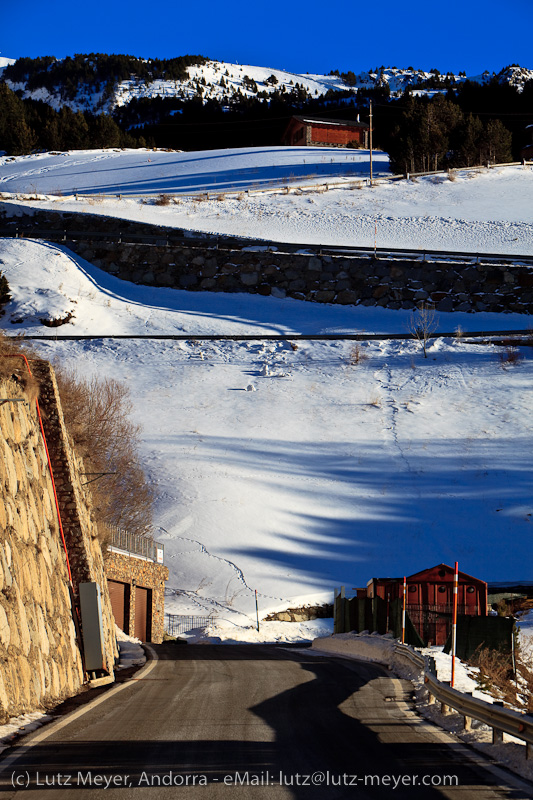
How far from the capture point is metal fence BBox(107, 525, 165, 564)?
21.5m

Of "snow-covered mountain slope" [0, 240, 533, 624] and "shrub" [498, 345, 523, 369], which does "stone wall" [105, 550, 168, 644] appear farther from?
"shrub" [498, 345, 523, 369]

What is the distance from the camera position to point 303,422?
27609 millimetres

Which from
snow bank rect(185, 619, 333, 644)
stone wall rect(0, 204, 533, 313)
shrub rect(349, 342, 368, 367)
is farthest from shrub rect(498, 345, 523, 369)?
snow bank rect(185, 619, 333, 644)

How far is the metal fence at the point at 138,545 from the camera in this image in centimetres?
2155

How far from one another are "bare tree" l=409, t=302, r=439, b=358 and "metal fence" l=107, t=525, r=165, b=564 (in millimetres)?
14741

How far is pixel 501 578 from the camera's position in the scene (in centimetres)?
2094

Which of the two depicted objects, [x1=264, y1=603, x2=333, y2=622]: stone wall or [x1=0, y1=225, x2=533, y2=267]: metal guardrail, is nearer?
[x1=264, y1=603, x2=333, y2=622]: stone wall

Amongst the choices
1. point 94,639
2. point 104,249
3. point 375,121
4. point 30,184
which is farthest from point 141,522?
point 375,121

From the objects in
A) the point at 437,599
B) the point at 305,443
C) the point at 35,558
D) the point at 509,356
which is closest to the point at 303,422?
the point at 305,443

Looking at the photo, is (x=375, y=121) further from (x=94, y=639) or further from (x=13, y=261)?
(x=94, y=639)

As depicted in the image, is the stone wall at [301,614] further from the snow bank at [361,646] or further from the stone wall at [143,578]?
the stone wall at [143,578]

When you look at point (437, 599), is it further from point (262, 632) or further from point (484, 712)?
point (484, 712)

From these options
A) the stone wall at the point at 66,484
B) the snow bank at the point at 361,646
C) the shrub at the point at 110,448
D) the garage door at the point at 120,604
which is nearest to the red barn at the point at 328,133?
the shrub at the point at 110,448

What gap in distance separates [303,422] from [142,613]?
8.97 metres
